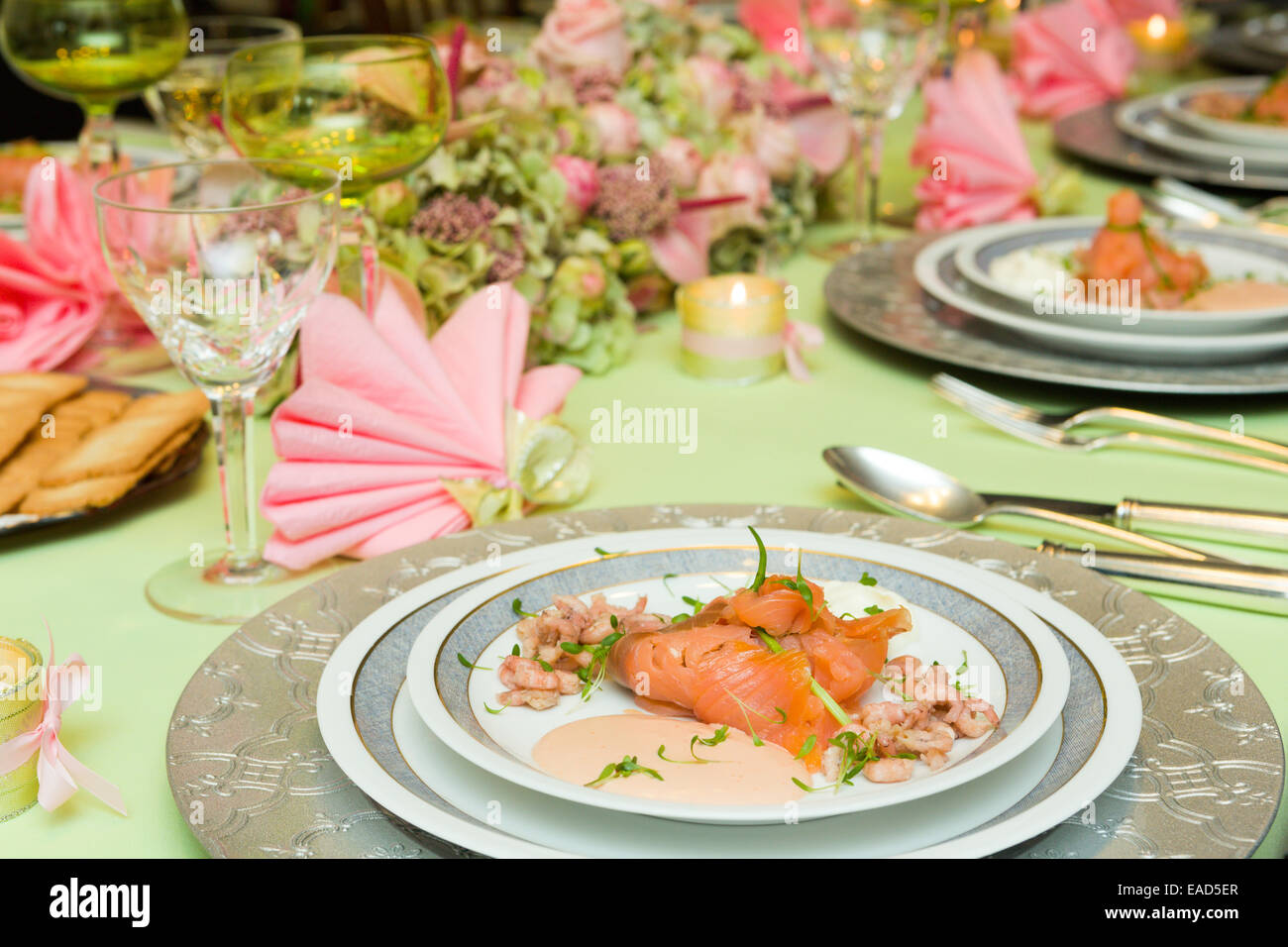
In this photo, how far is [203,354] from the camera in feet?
3.25

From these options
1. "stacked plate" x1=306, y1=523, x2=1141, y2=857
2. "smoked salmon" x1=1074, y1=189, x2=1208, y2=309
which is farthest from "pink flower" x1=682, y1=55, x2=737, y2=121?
"stacked plate" x1=306, y1=523, x2=1141, y2=857

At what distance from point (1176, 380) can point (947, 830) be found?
2.66ft

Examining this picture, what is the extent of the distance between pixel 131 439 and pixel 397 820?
588mm

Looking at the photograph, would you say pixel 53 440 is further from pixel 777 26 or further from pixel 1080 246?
pixel 777 26

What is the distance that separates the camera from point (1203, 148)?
2307mm

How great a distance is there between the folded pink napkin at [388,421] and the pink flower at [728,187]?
56 cm

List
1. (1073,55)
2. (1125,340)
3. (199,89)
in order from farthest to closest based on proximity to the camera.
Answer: (1073,55)
(199,89)
(1125,340)

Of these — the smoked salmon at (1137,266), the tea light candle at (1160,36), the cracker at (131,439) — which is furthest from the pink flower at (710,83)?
the tea light candle at (1160,36)

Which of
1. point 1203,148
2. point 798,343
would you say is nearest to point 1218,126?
point 1203,148

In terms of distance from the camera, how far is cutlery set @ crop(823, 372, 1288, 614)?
98 cm

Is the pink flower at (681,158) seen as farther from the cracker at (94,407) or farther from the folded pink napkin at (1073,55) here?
the folded pink napkin at (1073,55)

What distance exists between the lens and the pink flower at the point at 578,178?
1.55 meters

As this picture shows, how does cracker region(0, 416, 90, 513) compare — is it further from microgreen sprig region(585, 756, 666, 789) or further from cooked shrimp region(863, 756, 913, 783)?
cooked shrimp region(863, 756, 913, 783)
